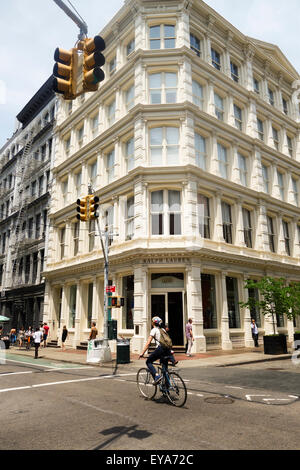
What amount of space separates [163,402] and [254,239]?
61.2 ft

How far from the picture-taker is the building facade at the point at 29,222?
1237 inches

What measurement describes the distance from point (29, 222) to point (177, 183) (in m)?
20.4

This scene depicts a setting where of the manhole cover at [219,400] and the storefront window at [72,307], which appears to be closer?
the manhole cover at [219,400]

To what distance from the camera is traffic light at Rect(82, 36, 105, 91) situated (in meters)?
5.79

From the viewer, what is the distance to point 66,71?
5.97 meters

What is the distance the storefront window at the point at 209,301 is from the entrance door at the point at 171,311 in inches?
62.9

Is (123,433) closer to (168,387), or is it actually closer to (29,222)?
(168,387)

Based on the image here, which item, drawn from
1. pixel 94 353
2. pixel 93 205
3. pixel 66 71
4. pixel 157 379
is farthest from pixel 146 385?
pixel 94 353

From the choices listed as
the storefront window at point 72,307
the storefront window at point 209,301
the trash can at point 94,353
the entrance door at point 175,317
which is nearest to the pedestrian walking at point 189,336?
the entrance door at point 175,317

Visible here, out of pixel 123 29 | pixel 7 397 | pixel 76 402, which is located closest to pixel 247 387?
pixel 76 402

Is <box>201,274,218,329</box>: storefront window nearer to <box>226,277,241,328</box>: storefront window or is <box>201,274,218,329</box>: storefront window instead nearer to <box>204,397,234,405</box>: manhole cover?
<box>226,277,241,328</box>: storefront window

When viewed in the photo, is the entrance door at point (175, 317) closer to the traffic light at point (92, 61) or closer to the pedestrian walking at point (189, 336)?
the pedestrian walking at point (189, 336)

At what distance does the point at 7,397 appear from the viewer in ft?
26.9

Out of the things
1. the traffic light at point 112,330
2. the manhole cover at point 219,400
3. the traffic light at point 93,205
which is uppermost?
the traffic light at point 93,205
